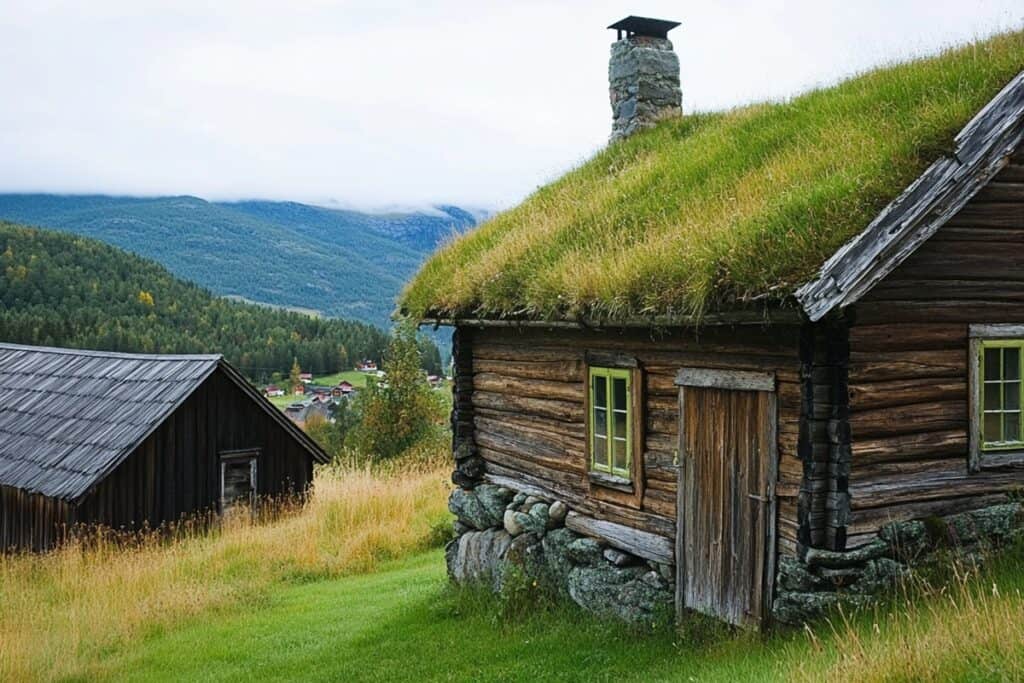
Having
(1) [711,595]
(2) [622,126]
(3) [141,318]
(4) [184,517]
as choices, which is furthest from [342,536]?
(3) [141,318]

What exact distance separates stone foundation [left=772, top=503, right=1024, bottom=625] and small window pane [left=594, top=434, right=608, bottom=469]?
2451 mm

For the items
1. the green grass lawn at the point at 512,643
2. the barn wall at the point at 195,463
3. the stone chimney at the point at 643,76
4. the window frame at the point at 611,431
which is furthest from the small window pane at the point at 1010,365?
the barn wall at the point at 195,463

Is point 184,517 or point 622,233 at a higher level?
point 622,233

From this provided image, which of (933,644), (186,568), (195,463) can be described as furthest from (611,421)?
(195,463)

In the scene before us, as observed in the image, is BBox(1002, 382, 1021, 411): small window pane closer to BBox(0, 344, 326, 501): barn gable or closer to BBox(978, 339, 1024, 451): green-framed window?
BBox(978, 339, 1024, 451): green-framed window

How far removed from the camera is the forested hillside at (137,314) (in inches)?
3492

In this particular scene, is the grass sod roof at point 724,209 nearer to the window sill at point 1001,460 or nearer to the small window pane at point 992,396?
the small window pane at point 992,396

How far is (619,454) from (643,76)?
22.1ft

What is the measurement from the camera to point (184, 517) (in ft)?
68.0

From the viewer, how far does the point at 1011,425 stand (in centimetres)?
856

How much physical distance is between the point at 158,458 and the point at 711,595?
1442cm

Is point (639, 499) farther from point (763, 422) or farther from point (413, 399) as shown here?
point (413, 399)

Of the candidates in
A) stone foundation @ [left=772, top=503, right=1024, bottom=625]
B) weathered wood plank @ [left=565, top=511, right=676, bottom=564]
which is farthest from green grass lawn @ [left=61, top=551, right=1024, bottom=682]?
weathered wood plank @ [left=565, top=511, right=676, bottom=564]

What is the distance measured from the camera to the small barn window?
21.6 m
